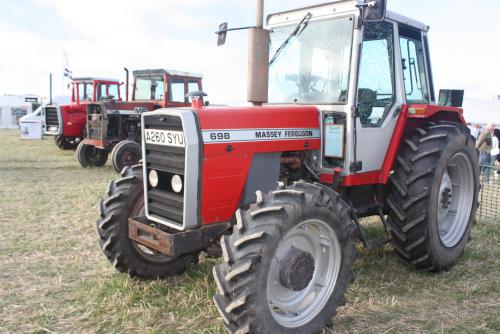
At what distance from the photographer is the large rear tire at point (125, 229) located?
3686mm

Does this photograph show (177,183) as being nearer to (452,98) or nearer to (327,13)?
(327,13)

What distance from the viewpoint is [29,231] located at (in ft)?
18.2

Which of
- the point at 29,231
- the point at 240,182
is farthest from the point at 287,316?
the point at 29,231

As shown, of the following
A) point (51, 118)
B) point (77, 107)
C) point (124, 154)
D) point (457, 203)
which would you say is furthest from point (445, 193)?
point (51, 118)

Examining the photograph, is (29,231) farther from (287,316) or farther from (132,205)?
Result: (287,316)

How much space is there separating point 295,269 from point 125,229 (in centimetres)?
155

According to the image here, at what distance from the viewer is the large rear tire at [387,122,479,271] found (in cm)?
389

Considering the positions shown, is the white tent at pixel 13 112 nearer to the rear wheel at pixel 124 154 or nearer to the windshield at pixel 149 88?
the windshield at pixel 149 88

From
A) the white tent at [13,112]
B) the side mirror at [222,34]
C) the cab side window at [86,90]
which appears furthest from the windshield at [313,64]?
the white tent at [13,112]

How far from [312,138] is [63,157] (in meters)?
12.1

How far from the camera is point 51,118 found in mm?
14562

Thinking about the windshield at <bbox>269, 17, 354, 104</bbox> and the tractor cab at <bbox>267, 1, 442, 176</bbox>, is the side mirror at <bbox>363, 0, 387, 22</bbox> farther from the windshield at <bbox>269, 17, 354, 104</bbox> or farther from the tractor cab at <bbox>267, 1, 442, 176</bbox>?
the windshield at <bbox>269, 17, 354, 104</bbox>

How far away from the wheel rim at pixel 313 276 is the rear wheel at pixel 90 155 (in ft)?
33.2

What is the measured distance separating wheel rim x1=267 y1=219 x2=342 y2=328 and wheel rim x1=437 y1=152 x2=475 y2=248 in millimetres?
1862
